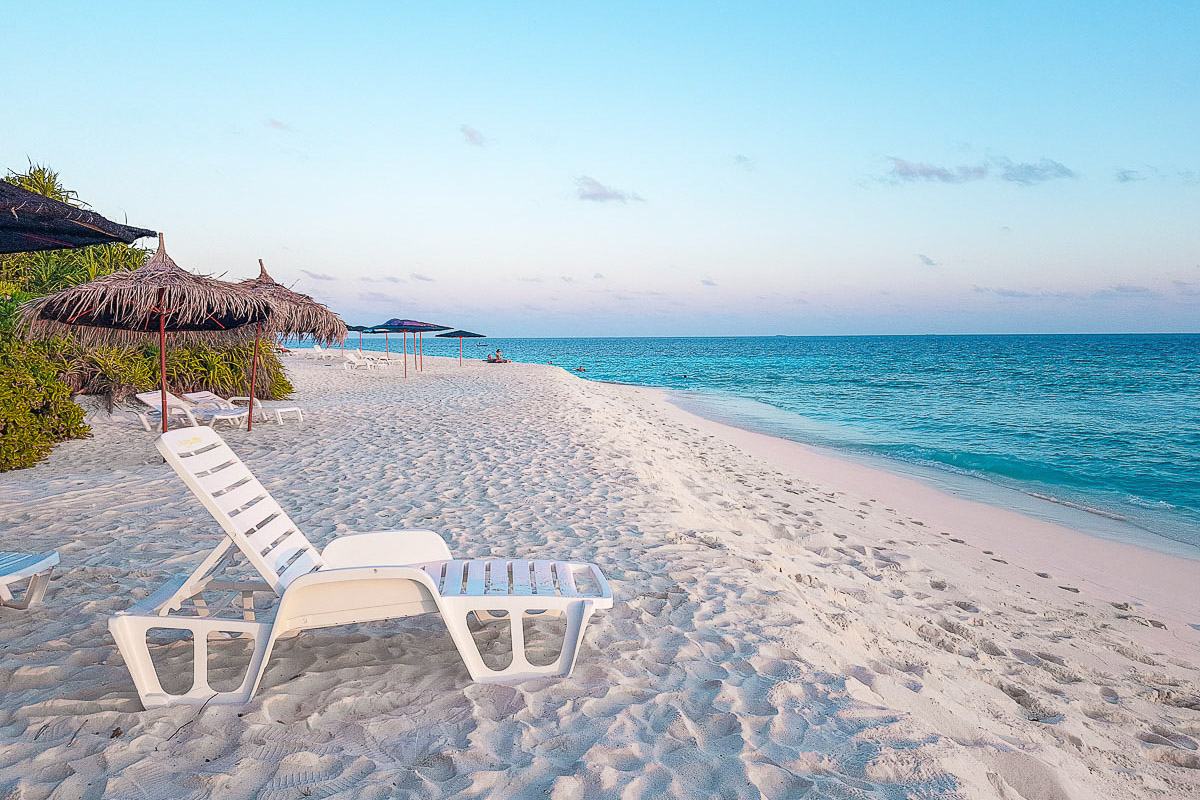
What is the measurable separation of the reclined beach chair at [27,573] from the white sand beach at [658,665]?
0.46 feet

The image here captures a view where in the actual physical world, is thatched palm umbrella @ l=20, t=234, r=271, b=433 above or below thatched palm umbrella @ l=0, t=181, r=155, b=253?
below

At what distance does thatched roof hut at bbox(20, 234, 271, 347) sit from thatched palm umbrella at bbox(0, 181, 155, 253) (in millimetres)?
3116

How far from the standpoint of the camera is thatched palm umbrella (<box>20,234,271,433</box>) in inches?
290

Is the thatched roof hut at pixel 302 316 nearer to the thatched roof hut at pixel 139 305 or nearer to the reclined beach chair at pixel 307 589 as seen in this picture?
the thatched roof hut at pixel 139 305

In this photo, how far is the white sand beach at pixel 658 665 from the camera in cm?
223

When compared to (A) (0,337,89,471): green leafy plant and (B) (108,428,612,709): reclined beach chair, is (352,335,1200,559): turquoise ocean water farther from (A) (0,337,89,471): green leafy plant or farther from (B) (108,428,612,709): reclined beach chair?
(A) (0,337,89,471): green leafy plant

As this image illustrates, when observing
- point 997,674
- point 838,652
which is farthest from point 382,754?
point 997,674

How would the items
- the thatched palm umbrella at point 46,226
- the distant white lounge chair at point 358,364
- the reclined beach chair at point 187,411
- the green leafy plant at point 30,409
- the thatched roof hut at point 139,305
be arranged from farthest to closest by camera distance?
the distant white lounge chair at point 358,364 < the reclined beach chair at point 187,411 < the green leafy plant at point 30,409 < the thatched roof hut at point 139,305 < the thatched palm umbrella at point 46,226

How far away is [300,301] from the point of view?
36.7ft

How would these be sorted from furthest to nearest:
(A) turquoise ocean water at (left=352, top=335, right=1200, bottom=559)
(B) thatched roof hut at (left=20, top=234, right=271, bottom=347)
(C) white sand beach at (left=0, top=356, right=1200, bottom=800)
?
(A) turquoise ocean water at (left=352, top=335, right=1200, bottom=559), (B) thatched roof hut at (left=20, top=234, right=271, bottom=347), (C) white sand beach at (left=0, top=356, right=1200, bottom=800)

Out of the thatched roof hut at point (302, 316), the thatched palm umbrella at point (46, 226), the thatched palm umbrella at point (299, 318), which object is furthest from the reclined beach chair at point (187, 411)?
the thatched palm umbrella at point (46, 226)

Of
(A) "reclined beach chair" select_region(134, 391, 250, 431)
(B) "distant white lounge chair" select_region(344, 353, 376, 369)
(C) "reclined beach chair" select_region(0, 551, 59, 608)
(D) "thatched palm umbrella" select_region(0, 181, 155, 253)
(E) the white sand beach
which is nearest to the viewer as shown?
(E) the white sand beach

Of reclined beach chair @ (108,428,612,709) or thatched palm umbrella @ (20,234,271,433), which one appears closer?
reclined beach chair @ (108,428,612,709)

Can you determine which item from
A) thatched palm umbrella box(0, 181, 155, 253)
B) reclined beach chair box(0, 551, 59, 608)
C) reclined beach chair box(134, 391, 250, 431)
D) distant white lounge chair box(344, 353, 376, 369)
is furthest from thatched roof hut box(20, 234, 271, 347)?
distant white lounge chair box(344, 353, 376, 369)
